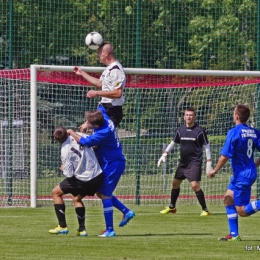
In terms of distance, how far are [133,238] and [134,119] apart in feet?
24.3

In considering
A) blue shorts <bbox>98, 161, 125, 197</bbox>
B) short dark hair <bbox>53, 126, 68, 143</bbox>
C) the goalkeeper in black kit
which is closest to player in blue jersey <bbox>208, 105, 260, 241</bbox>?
blue shorts <bbox>98, 161, 125, 197</bbox>

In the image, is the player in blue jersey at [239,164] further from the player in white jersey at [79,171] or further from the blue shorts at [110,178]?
the player in white jersey at [79,171]

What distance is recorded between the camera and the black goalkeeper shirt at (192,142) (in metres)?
15.9

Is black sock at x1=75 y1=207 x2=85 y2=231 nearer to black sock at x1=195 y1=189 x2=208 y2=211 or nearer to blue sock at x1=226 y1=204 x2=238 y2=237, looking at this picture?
blue sock at x1=226 y1=204 x2=238 y2=237

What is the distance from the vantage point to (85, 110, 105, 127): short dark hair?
436 inches

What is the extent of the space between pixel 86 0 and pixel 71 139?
9430 millimetres

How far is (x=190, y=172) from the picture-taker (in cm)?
1583

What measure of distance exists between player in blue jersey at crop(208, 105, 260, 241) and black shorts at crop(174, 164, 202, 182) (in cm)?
485

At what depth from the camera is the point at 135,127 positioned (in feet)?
59.7

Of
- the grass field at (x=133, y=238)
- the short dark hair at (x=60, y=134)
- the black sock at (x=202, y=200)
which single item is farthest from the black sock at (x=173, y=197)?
the short dark hair at (x=60, y=134)

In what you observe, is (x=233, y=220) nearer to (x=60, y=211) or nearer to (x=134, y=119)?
A: (x=60, y=211)

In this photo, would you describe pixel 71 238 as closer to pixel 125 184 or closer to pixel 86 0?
pixel 125 184

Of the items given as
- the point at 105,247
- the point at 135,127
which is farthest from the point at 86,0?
the point at 105,247

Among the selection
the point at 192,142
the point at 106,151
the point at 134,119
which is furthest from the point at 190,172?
the point at 106,151
